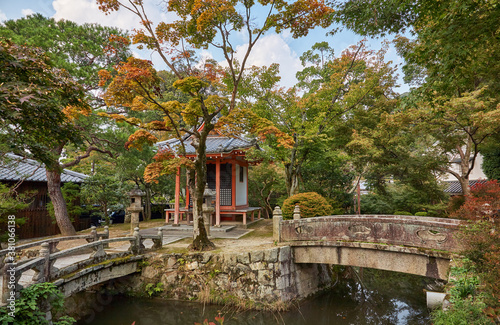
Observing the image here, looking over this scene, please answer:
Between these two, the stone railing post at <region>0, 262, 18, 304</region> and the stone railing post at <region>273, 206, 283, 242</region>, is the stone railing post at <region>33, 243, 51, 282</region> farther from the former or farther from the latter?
the stone railing post at <region>273, 206, 283, 242</region>

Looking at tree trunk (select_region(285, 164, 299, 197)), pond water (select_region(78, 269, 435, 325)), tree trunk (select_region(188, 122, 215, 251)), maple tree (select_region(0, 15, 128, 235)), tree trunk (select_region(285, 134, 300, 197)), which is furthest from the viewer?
tree trunk (select_region(285, 164, 299, 197))

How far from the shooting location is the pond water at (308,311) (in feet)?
25.6

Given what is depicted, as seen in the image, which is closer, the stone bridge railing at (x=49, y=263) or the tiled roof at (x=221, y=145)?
the stone bridge railing at (x=49, y=263)

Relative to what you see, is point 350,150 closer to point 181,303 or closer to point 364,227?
point 364,227

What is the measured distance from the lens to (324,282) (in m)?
10.7

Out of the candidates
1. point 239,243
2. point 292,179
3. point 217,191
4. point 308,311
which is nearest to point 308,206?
point 239,243

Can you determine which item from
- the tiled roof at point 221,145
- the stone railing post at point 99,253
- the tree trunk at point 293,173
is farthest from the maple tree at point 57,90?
the tree trunk at point 293,173

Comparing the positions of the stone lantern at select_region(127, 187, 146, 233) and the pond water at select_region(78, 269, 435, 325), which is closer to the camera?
the pond water at select_region(78, 269, 435, 325)

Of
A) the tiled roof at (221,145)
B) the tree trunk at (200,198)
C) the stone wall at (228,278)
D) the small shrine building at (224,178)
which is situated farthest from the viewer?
the small shrine building at (224,178)

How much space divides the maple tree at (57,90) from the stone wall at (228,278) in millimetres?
4652

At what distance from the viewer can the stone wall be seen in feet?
27.4

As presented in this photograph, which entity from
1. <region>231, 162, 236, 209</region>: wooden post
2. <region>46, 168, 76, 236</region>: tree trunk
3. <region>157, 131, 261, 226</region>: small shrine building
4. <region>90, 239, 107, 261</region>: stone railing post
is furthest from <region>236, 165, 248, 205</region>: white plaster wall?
<region>46, 168, 76, 236</region>: tree trunk

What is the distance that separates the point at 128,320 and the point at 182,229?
18.8 feet

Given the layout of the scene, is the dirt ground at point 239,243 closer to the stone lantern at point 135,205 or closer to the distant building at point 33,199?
the stone lantern at point 135,205
